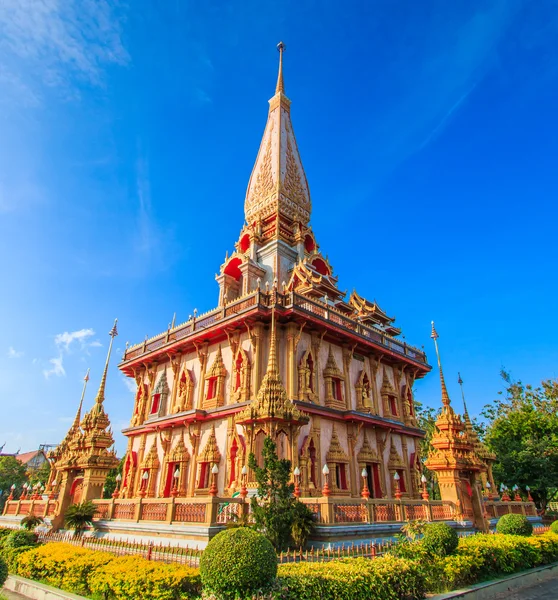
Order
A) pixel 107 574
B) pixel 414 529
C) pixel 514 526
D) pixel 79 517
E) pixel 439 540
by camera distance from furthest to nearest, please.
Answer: pixel 79 517 < pixel 514 526 < pixel 414 529 < pixel 439 540 < pixel 107 574

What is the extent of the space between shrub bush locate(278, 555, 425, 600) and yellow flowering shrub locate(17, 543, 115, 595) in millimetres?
4111

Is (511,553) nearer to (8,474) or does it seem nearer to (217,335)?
(217,335)

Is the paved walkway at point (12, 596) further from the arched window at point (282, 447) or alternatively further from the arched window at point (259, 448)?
the arched window at point (282, 447)

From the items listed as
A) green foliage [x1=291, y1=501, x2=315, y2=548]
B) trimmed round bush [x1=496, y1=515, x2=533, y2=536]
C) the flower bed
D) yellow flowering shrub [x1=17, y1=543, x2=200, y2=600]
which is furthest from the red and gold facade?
trimmed round bush [x1=496, y1=515, x2=533, y2=536]

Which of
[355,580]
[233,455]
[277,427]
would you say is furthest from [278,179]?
[355,580]

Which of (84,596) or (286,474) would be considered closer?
(84,596)

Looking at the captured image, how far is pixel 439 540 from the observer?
959cm

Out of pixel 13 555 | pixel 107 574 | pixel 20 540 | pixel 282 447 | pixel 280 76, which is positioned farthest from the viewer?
pixel 280 76

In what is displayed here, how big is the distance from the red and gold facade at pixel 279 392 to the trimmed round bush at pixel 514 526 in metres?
6.65

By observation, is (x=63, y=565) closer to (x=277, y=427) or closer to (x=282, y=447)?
(x=277, y=427)

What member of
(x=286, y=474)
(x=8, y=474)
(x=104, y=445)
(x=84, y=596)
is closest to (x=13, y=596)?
(x=84, y=596)

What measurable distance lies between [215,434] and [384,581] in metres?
13.8

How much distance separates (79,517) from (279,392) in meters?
9.22

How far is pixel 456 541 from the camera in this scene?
32.7 feet
